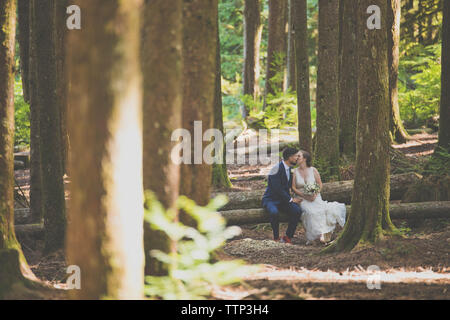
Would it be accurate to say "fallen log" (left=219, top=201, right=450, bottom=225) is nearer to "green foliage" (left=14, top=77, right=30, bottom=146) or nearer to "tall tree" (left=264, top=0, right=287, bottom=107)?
"green foliage" (left=14, top=77, right=30, bottom=146)

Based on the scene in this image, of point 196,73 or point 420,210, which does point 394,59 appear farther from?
point 196,73

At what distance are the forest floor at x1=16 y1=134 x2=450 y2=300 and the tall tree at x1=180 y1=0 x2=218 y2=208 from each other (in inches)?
55.0

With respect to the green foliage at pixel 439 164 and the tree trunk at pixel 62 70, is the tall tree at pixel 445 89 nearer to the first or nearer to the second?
the green foliage at pixel 439 164

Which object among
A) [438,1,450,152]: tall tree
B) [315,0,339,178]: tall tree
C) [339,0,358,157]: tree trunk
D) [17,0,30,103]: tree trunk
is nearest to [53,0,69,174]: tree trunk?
[17,0,30,103]: tree trunk

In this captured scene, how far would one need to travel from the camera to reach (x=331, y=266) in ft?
26.2

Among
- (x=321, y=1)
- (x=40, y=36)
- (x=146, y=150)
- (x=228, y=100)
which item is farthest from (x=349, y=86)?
(x=228, y=100)

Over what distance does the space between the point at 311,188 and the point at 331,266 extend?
294 cm

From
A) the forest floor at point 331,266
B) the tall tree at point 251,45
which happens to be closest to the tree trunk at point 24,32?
the forest floor at point 331,266

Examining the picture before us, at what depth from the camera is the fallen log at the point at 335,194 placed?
37.8 ft

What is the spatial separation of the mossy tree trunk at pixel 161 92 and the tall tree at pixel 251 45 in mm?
19526

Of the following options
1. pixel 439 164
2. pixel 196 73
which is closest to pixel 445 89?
pixel 439 164

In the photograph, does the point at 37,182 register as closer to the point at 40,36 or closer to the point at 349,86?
the point at 40,36
